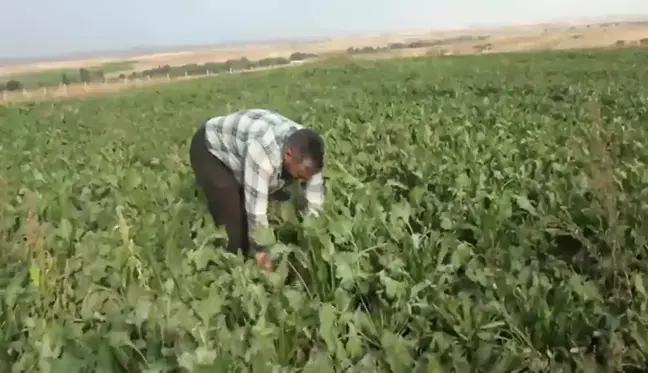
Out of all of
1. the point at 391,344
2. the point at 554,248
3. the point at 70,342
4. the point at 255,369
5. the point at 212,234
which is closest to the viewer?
the point at 255,369

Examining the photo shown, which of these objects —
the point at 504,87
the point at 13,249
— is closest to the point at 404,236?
the point at 13,249

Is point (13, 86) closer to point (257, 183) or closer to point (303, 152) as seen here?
point (257, 183)

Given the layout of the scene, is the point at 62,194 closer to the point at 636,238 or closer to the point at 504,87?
the point at 636,238

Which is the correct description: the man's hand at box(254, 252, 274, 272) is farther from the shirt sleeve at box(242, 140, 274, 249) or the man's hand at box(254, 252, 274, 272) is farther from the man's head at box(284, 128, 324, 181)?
the man's head at box(284, 128, 324, 181)

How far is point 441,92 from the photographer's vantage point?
19.1 meters

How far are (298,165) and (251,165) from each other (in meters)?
0.32

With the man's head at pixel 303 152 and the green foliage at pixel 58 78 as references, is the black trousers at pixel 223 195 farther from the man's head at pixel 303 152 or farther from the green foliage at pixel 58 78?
the green foliage at pixel 58 78

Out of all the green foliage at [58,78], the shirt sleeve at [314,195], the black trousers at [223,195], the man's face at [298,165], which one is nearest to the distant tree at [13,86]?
the green foliage at [58,78]

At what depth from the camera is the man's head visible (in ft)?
14.0

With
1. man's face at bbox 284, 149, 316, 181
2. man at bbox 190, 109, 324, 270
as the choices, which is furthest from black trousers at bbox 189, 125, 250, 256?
man's face at bbox 284, 149, 316, 181

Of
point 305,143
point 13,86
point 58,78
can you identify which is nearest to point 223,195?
point 305,143

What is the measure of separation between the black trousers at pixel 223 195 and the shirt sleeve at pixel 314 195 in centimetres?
A: 55

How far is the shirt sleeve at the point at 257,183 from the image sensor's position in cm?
443

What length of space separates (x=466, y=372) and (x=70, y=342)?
1530 mm
